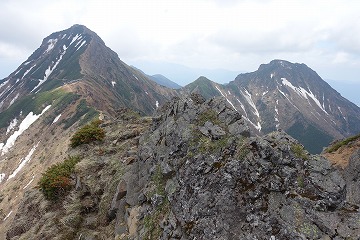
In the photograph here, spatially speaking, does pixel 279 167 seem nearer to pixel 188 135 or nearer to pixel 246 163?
pixel 246 163

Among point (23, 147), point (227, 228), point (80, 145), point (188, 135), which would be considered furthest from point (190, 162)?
point (23, 147)

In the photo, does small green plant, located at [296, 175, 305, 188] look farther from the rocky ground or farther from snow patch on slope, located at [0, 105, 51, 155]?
snow patch on slope, located at [0, 105, 51, 155]

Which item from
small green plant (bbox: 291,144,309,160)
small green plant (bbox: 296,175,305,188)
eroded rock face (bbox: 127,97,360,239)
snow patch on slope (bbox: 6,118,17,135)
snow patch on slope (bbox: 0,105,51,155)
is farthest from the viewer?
snow patch on slope (bbox: 6,118,17,135)

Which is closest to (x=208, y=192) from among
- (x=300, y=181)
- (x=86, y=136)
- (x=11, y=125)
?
(x=300, y=181)

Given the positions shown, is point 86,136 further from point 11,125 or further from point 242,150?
point 11,125

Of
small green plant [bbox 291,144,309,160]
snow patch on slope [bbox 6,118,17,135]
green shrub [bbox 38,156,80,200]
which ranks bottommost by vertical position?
green shrub [bbox 38,156,80,200]

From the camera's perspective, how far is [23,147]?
120 m

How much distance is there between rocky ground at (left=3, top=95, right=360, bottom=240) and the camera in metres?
14.4

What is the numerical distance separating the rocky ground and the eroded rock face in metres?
0.05

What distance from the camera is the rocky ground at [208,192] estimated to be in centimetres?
1435

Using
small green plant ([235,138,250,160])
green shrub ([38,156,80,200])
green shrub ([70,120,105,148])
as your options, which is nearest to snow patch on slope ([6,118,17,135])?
green shrub ([70,120,105,148])

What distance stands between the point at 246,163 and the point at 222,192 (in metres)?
1.92

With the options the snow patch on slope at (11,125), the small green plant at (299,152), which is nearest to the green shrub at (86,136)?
→ the small green plant at (299,152)

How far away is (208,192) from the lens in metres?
16.5
